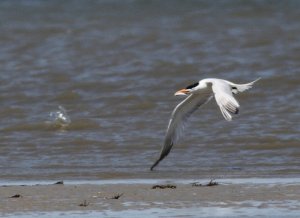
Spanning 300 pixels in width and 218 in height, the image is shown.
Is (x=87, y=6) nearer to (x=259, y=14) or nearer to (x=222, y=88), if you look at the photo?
(x=259, y=14)

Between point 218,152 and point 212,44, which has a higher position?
point 212,44

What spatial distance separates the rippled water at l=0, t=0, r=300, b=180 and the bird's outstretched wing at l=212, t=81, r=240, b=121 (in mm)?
738

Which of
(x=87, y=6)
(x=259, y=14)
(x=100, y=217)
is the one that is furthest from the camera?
(x=87, y=6)

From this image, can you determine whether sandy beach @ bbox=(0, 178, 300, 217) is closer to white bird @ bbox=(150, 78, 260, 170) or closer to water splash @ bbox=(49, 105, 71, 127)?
white bird @ bbox=(150, 78, 260, 170)

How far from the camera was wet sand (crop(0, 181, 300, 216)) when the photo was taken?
7.77 m

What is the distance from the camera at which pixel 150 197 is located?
26.7ft

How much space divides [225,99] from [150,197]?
4.25 feet

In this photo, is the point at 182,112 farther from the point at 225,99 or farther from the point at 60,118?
the point at 60,118

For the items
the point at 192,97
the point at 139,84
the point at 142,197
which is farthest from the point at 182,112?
the point at 139,84

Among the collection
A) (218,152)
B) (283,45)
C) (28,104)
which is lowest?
(218,152)

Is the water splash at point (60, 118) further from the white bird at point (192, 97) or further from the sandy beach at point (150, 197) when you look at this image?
the sandy beach at point (150, 197)

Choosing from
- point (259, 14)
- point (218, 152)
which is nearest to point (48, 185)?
point (218, 152)

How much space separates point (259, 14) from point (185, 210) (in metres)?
13.7

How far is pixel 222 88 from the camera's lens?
939 cm
